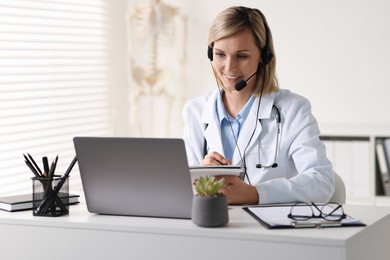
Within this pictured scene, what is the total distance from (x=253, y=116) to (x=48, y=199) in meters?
0.95

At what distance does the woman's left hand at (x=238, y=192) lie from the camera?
2.44 meters

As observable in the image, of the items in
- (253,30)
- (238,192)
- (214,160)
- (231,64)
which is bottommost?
(238,192)

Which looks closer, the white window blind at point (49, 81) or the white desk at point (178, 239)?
the white desk at point (178, 239)

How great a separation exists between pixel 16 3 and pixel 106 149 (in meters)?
2.50

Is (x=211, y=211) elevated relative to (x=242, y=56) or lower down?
lower down

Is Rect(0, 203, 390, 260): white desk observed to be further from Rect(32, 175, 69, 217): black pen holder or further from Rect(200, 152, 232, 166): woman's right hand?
Rect(200, 152, 232, 166): woman's right hand

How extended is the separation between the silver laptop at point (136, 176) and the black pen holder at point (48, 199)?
10 centimetres

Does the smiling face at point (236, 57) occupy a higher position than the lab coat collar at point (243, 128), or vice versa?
the smiling face at point (236, 57)

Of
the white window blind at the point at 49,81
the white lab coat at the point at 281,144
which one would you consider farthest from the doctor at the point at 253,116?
the white window blind at the point at 49,81

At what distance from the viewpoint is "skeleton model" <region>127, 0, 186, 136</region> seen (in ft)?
16.7

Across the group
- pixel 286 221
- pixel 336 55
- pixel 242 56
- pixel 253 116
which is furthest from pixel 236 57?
pixel 336 55

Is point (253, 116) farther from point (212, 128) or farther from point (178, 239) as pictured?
point (178, 239)

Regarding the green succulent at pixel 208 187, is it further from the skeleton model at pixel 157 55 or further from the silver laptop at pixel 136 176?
the skeleton model at pixel 157 55

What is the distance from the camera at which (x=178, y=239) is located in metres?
2.11
